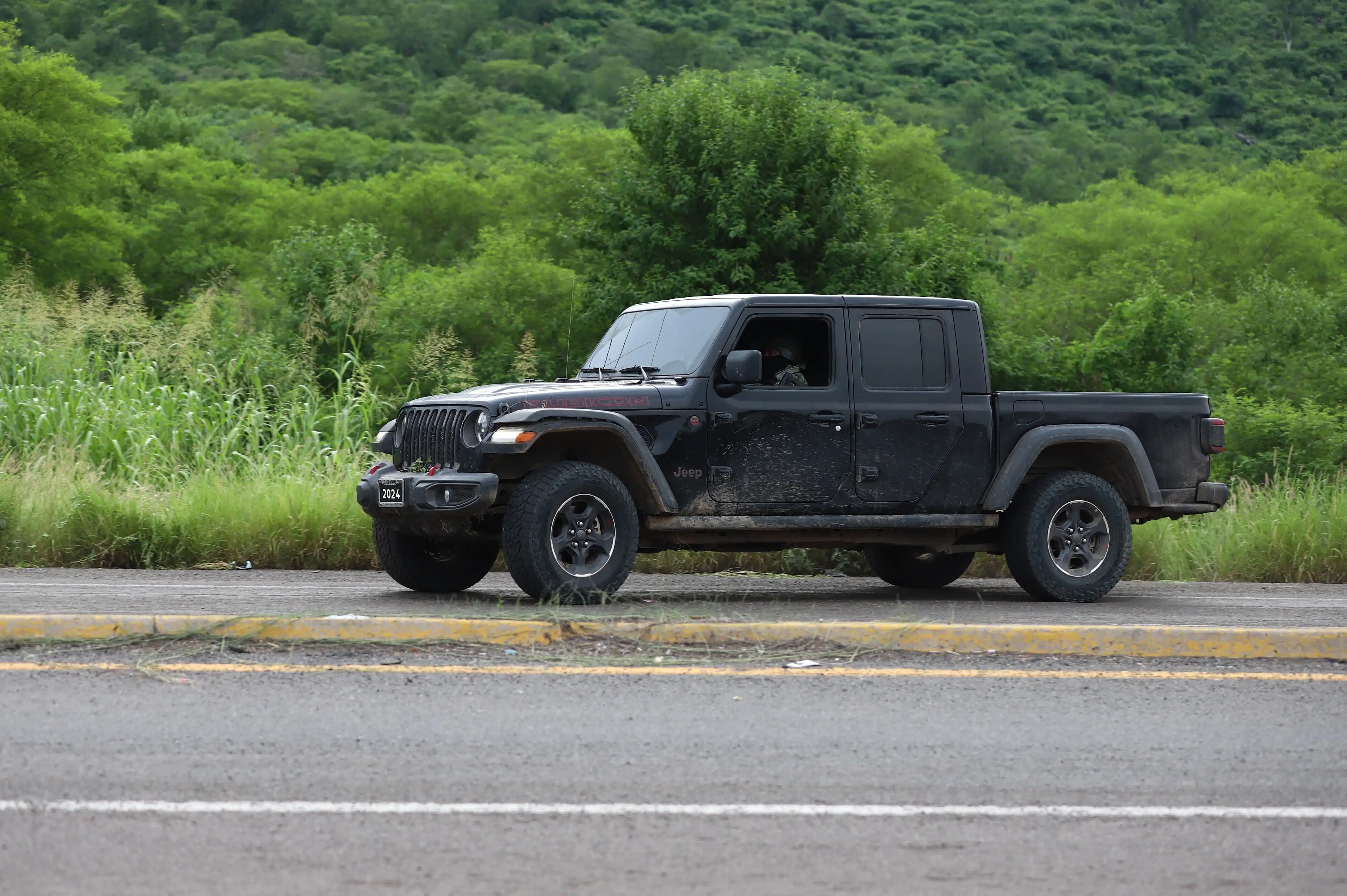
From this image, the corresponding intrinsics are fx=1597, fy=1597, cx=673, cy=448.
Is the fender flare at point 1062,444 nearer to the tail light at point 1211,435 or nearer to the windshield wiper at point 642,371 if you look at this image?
the tail light at point 1211,435

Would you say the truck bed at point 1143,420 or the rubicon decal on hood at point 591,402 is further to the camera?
the truck bed at point 1143,420

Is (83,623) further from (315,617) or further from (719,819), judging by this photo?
(719,819)

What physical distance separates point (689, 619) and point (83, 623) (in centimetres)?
292

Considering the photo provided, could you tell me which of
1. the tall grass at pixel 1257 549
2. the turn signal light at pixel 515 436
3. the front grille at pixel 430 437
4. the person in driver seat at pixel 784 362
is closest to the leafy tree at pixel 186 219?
the tall grass at pixel 1257 549

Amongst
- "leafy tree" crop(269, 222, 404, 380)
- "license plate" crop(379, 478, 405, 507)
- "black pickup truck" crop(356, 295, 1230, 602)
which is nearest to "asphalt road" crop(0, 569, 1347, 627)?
"black pickup truck" crop(356, 295, 1230, 602)

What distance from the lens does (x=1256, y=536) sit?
13664 millimetres

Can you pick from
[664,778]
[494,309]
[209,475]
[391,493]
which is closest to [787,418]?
[391,493]

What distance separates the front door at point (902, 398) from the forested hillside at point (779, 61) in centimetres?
9423

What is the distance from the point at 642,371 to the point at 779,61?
102684 millimetres

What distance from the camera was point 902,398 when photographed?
33.5 feet

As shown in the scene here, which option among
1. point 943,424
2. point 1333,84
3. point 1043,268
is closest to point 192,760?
point 943,424

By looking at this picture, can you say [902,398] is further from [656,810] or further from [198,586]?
[656,810]

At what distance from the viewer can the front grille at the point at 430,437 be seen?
9.48 m

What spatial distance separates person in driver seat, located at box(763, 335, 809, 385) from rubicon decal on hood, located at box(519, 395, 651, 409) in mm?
941
